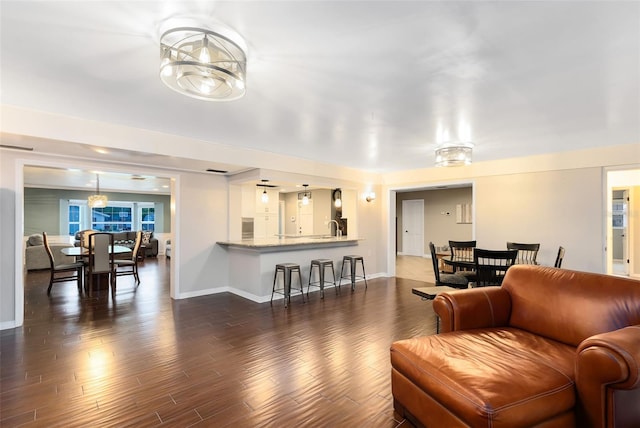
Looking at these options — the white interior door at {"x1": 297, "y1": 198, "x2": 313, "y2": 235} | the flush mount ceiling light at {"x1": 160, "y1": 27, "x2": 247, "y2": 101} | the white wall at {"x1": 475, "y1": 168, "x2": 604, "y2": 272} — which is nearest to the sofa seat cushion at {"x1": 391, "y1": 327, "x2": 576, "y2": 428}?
the flush mount ceiling light at {"x1": 160, "y1": 27, "x2": 247, "y2": 101}

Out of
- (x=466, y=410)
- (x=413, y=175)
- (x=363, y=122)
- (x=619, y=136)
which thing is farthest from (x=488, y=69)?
(x=413, y=175)

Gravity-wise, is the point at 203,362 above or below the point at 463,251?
below

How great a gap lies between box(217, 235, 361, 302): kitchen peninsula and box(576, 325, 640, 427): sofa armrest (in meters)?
3.97

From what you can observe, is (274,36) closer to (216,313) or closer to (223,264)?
(216,313)

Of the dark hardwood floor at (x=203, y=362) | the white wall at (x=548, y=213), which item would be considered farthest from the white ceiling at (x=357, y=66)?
the dark hardwood floor at (x=203, y=362)

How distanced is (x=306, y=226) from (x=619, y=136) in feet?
24.0

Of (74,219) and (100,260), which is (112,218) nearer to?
(74,219)

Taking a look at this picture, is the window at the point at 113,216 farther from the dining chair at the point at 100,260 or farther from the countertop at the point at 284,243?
the countertop at the point at 284,243

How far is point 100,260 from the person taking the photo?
5.44 meters

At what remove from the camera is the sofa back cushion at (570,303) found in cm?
198

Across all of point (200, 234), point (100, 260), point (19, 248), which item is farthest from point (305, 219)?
point (19, 248)

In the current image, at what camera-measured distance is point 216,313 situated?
4301 millimetres

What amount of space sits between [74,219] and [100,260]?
21.6ft

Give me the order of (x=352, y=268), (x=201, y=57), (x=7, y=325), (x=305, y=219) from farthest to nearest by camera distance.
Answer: (x=305, y=219)
(x=352, y=268)
(x=7, y=325)
(x=201, y=57)
